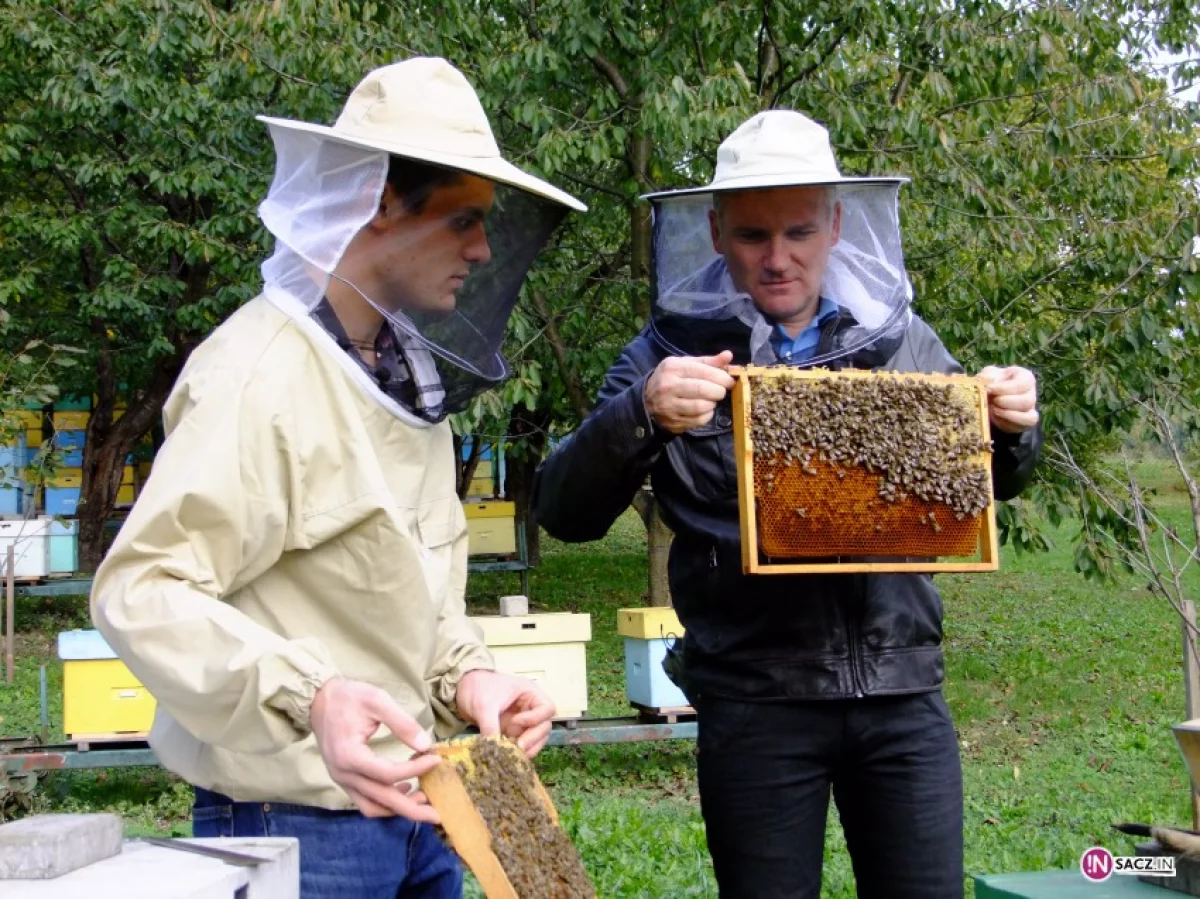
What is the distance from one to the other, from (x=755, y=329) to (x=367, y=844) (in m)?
1.34

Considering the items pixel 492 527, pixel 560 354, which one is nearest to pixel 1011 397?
pixel 560 354

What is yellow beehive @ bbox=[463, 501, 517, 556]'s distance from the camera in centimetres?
1446

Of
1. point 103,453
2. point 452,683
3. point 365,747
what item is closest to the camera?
point 365,747

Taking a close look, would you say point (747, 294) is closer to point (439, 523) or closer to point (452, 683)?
point (439, 523)

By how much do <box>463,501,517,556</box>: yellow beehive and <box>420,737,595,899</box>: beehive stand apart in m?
12.6

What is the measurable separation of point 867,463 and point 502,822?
3.92 ft

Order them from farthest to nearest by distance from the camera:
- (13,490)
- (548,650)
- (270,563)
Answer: (13,490) < (548,650) < (270,563)

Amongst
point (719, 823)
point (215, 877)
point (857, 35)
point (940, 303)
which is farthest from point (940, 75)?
point (215, 877)

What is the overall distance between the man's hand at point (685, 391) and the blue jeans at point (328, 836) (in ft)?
2.84

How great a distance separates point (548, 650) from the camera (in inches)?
281

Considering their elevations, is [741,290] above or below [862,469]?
above

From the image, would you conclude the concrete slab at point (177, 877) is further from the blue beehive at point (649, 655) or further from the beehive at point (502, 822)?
the blue beehive at point (649, 655)

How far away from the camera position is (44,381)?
11.0 meters

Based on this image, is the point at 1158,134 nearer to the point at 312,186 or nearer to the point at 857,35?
the point at 857,35
